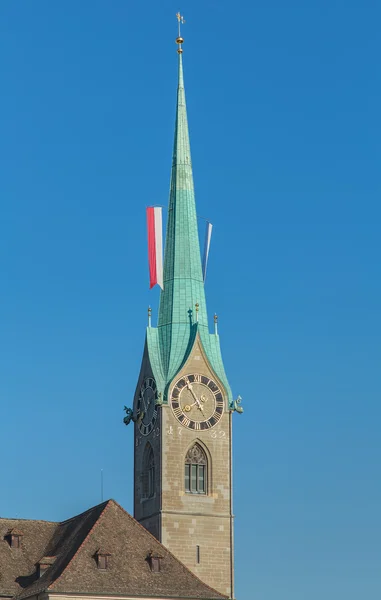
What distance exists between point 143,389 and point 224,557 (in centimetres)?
936

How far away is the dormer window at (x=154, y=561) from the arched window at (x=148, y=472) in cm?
1302

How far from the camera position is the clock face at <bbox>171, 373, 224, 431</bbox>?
253ft

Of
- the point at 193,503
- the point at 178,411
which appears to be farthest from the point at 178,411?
the point at 193,503

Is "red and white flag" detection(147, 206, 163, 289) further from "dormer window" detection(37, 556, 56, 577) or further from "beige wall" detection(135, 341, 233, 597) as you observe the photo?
"dormer window" detection(37, 556, 56, 577)

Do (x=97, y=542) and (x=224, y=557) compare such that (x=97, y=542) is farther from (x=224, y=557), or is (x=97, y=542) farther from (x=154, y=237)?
(x=154, y=237)

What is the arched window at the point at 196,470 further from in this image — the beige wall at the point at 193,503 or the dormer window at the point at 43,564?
the dormer window at the point at 43,564

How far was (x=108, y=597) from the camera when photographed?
6159 cm

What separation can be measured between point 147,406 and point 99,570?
57.0 ft

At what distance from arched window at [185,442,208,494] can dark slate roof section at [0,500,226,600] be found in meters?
10.6

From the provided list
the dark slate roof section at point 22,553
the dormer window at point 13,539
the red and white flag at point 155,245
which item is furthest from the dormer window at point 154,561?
the red and white flag at point 155,245

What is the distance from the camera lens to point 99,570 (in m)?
62.2

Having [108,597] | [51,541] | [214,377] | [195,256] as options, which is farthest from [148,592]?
[195,256]

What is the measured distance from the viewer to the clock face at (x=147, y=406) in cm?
7788

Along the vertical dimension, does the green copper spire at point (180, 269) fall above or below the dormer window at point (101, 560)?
above
